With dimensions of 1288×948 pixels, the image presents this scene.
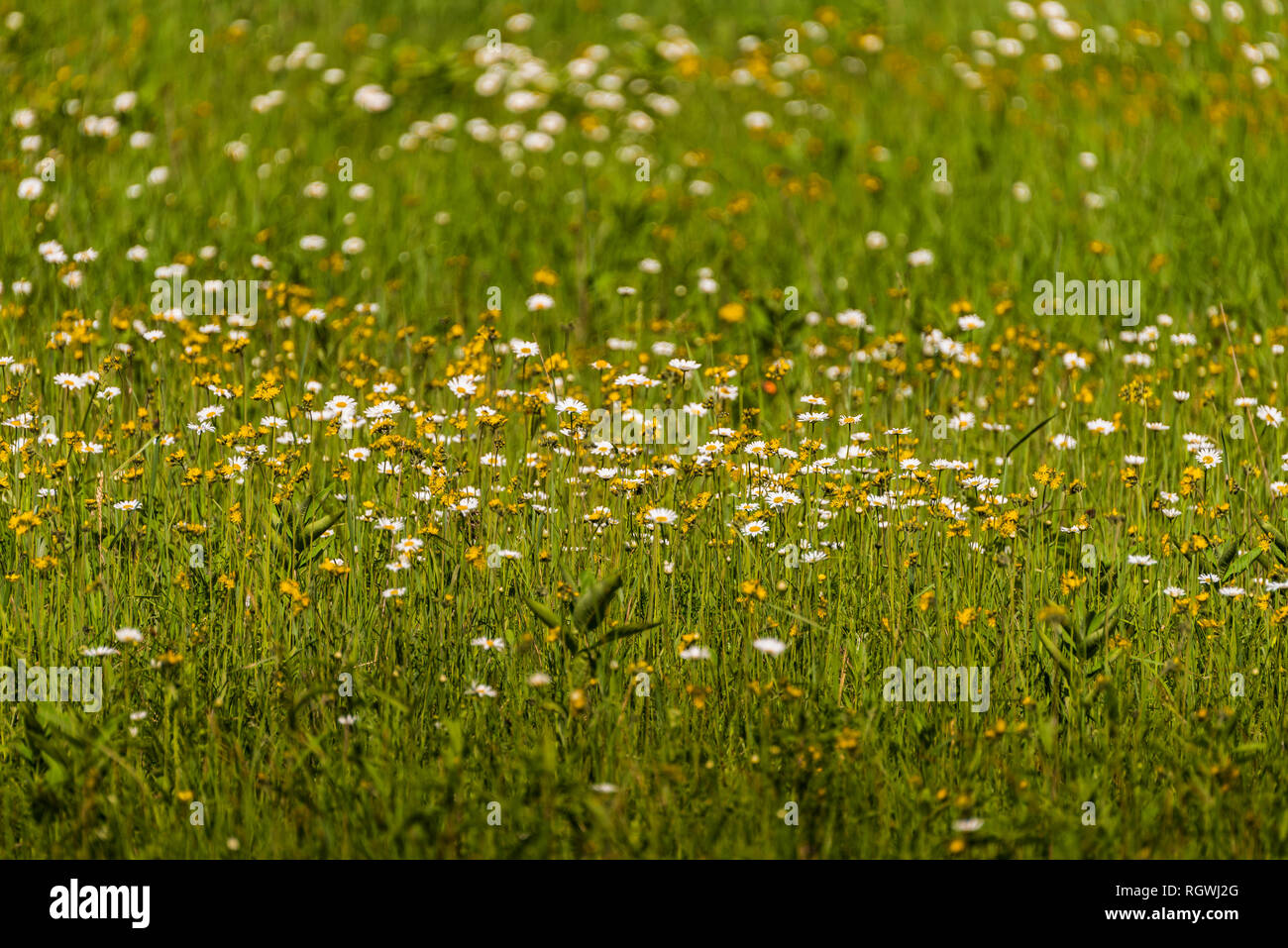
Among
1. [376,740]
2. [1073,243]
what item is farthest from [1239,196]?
[376,740]

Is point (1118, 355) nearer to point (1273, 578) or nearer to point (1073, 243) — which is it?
point (1073, 243)

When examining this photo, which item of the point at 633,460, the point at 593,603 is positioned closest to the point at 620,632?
the point at 593,603

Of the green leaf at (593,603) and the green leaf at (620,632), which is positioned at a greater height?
the green leaf at (593,603)

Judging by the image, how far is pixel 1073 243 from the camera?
308 inches

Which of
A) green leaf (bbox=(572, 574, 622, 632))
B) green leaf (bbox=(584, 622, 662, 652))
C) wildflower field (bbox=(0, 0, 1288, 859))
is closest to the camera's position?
wildflower field (bbox=(0, 0, 1288, 859))

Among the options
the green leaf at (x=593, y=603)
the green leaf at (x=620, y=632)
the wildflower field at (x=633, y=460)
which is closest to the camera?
the wildflower field at (x=633, y=460)

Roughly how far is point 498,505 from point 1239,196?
5828mm

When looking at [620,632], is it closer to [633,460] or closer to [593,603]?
[593,603]

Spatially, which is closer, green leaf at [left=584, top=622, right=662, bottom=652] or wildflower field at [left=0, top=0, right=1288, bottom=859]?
wildflower field at [left=0, top=0, right=1288, bottom=859]

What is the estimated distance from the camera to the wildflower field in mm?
3385

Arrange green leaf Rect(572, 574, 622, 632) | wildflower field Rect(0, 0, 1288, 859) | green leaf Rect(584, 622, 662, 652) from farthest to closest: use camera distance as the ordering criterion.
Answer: green leaf Rect(572, 574, 622, 632) < green leaf Rect(584, 622, 662, 652) < wildflower field Rect(0, 0, 1288, 859)

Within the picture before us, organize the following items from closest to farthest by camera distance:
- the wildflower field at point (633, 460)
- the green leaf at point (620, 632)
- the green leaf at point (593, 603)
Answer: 1. the wildflower field at point (633, 460)
2. the green leaf at point (620, 632)
3. the green leaf at point (593, 603)

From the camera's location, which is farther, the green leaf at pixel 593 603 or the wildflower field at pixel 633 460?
the green leaf at pixel 593 603

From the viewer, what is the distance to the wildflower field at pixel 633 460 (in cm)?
338
